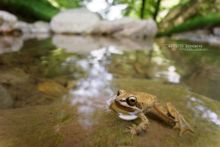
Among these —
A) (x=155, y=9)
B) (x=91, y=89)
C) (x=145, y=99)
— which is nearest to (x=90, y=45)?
(x=91, y=89)

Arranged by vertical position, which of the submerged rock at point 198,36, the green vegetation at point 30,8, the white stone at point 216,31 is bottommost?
the submerged rock at point 198,36

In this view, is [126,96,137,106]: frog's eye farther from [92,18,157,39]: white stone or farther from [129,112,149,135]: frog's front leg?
[92,18,157,39]: white stone

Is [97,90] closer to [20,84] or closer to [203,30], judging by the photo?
[20,84]

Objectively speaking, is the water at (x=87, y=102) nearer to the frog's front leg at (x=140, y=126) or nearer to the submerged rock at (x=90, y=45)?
the frog's front leg at (x=140, y=126)

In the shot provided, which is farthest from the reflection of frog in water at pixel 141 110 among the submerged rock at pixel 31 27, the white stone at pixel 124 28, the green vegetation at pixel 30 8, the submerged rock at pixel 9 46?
the green vegetation at pixel 30 8

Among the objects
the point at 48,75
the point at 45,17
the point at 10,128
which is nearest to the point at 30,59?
the point at 48,75

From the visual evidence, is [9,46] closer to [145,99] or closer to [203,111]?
[203,111]

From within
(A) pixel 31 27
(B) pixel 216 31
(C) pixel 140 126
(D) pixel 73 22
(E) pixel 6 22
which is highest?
(E) pixel 6 22
